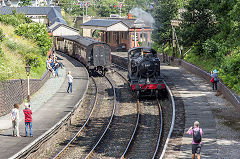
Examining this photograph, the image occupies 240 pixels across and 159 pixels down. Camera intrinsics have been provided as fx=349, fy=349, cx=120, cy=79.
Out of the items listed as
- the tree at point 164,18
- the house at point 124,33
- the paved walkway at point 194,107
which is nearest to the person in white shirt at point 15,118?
the paved walkway at point 194,107

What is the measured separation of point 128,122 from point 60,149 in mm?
5699

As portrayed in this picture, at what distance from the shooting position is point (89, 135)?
1959 centimetres

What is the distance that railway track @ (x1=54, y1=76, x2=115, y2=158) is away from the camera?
1677cm

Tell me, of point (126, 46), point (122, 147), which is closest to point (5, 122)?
point (122, 147)

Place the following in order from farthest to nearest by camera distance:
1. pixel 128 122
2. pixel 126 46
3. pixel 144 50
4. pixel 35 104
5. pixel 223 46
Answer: pixel 126 46 < pixel 223 46 < pixel 144 50 < pixel 35 104 < pixel 128 122

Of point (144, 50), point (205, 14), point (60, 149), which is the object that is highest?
point (205, 14)

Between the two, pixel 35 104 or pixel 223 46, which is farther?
pixel 223 46

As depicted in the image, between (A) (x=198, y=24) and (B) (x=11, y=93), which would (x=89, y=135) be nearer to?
(B) (x=11, y=93)

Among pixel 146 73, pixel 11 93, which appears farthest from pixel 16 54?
pixel 146 73

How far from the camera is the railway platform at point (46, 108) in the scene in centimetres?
1588

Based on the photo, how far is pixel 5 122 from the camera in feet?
63.8

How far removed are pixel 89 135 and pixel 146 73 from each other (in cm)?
816

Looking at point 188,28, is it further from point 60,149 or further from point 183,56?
point 60,149

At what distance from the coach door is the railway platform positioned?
1891mm
